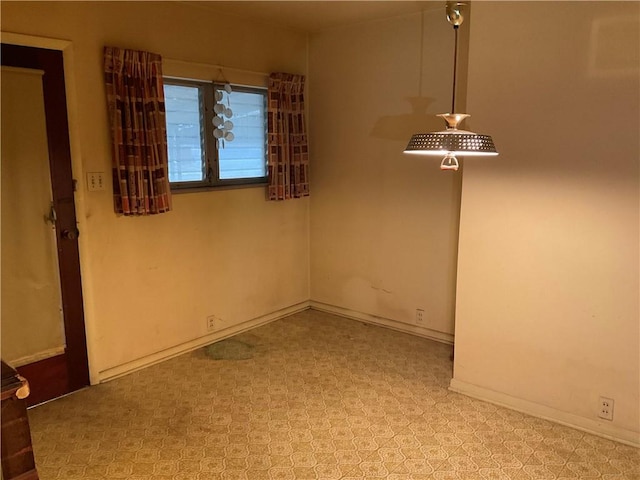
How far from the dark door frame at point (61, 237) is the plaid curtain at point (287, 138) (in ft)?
4.92

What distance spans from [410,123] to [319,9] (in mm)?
1015

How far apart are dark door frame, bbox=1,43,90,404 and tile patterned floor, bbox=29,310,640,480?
131 millimetres

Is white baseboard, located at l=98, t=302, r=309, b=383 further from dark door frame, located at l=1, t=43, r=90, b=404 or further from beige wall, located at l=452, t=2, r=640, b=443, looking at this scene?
beige wall, located at l=452, t=2, r=640, b=443

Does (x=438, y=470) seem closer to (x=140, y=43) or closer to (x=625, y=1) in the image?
(x=625, y=1)

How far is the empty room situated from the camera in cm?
236

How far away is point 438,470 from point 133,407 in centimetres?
169

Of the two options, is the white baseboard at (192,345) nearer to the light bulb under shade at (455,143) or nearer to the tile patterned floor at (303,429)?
the tile patterned floor at (303,429)

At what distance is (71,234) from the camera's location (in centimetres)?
289

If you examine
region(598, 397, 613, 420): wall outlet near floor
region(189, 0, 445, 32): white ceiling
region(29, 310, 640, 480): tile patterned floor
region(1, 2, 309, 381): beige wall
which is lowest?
region(29, 310, 640, 480): tile patterned floor

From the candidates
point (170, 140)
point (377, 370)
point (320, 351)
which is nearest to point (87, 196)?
point (170, 140)

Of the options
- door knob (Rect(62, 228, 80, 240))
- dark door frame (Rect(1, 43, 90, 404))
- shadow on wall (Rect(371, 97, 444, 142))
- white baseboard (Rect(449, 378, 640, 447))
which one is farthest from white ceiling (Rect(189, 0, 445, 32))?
white baseboard (Rect(449, 378, 640, 447))

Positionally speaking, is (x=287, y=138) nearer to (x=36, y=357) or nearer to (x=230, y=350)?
(x=230, y=350)

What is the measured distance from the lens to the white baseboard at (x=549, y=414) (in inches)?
97.5

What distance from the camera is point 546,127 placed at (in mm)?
2496
